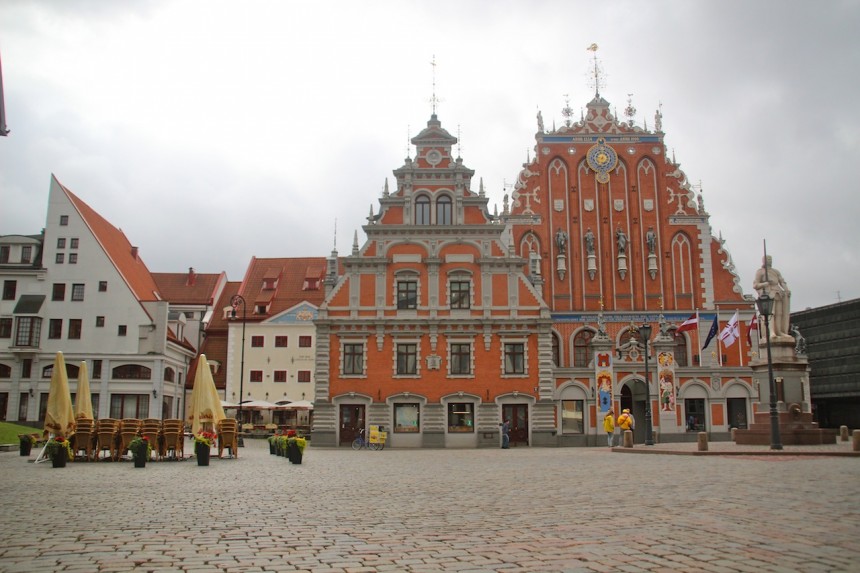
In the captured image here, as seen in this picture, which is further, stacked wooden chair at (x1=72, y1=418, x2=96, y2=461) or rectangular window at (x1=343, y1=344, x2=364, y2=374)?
rectangular window at (x1=343, y1=344, x2=364, y2=374)

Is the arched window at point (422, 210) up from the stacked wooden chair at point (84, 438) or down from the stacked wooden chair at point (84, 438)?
up

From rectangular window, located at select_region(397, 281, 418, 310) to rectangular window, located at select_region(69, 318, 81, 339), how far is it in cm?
2440

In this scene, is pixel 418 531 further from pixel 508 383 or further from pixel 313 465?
pixel 508 383

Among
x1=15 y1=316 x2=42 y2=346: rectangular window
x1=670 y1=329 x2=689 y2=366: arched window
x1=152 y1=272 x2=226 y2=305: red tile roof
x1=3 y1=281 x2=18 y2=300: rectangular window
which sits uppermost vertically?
x1=152 y1=272 x2=226 y2=305: red tile roof

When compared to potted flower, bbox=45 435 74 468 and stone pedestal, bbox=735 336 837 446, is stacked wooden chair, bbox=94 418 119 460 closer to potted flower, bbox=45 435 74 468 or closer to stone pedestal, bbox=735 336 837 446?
potted flower, bbox=45 435 74 468

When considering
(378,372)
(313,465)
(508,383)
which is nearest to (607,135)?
(508,383)

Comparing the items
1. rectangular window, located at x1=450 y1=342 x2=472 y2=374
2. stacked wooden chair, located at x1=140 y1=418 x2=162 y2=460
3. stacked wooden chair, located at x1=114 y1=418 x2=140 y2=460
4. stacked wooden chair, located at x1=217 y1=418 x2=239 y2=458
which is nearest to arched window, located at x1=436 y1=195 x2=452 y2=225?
rectangular window, located at x1=450 y1=342 x2=472 y2=374

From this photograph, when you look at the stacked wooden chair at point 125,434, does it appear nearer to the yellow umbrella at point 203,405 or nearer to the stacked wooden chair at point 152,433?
the stacked wooden chair at point 152,433

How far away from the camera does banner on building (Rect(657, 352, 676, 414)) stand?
44.0 metres

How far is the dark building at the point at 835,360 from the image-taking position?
60938mm

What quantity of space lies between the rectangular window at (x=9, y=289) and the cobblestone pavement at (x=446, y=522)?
40575 millimetres

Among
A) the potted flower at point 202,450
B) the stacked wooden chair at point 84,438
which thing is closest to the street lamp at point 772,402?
the potted flower at point 202,450

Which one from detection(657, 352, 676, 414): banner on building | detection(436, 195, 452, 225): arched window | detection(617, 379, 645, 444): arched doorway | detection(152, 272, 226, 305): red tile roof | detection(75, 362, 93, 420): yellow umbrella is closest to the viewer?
detection(75, 362, 93, 420): yellow umbrella

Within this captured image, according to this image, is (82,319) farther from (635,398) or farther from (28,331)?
(635,398)
